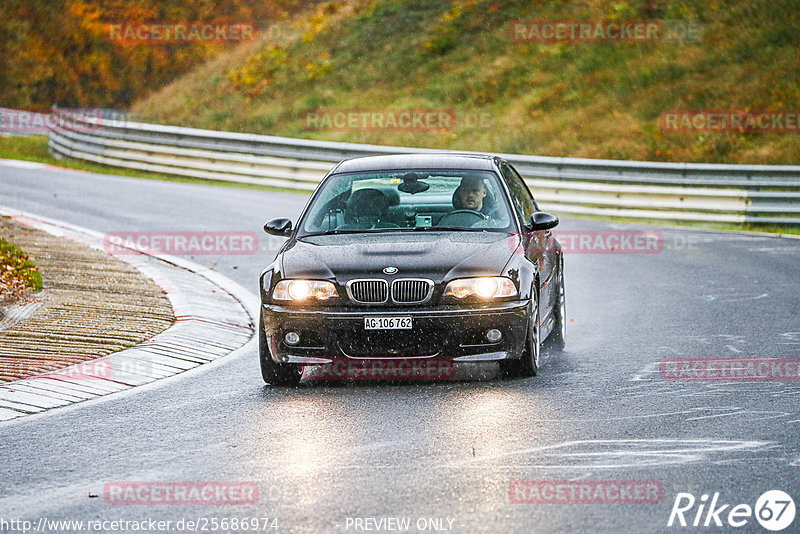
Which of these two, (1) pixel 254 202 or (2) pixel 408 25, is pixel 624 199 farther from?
(2) pixel 408 25

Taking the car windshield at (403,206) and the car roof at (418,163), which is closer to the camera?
the car windshield at (403,206)

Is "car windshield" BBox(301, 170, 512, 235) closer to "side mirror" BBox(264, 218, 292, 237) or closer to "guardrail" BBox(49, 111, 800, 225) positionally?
"side mirror" BBox(264, 218, 292, 237)

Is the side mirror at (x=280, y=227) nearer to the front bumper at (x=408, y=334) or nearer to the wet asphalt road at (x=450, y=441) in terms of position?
the wet asphalt road at (x=450, y=441)

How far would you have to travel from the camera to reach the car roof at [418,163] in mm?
10289

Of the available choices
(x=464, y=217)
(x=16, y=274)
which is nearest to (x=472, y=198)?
(x=464, y=217)

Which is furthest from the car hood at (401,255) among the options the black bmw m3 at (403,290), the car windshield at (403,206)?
the car windshield at (403,206)

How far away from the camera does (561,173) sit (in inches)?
936

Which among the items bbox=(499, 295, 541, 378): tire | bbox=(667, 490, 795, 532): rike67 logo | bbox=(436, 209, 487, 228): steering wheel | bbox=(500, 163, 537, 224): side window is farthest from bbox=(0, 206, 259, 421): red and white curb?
bbox=(667, 490, 795, 532): rike67 logo

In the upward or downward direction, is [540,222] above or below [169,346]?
above

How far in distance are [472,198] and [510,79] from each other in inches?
1144

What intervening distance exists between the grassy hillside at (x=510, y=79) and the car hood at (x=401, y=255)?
20.5m

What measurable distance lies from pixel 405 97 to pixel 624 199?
1737cm

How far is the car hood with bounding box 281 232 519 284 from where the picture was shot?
29.0ft

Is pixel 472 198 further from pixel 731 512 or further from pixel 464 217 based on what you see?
pixel 731 512
